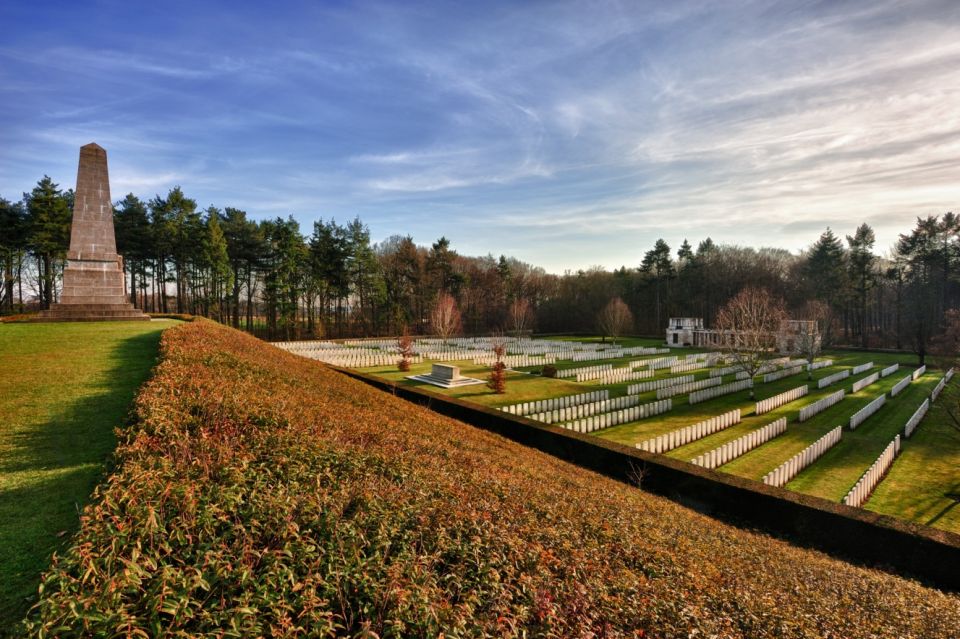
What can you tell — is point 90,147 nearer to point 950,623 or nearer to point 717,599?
point 717,599

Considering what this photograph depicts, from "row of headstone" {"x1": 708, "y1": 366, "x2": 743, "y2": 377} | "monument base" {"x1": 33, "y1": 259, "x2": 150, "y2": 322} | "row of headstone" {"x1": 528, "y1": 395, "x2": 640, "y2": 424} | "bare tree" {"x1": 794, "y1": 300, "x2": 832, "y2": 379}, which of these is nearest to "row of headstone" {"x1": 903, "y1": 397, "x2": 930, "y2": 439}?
"bare tree" {"x1": 794, "y1": 300, "x2": 832, "y2": 379}

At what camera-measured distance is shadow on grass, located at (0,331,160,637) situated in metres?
3.47

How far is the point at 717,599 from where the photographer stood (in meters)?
4.37

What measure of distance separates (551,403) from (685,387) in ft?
32.0

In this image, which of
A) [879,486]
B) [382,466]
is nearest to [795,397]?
[879,486]

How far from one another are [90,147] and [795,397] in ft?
131

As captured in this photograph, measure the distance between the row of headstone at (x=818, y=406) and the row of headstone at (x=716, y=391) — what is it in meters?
3.21

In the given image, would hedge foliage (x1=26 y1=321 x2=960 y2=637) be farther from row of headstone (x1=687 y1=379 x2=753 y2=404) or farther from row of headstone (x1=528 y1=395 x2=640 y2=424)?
row of headstone (x1=687 y1=379 x2=753 y2=404)

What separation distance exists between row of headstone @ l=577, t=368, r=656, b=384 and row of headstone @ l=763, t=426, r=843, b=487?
39.4 ft

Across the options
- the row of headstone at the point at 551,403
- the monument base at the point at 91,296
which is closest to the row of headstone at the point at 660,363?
the row of headstone at the point at 551,403

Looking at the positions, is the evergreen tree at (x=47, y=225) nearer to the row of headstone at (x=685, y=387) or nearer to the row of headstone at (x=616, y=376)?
the row of headstone at (x=616, y=376)

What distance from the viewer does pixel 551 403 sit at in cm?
1867

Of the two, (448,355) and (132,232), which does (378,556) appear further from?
(132,232)

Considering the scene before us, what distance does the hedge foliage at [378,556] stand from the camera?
2.58 meters
